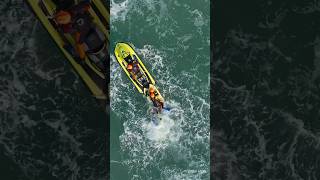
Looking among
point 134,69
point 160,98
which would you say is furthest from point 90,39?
point 160,98

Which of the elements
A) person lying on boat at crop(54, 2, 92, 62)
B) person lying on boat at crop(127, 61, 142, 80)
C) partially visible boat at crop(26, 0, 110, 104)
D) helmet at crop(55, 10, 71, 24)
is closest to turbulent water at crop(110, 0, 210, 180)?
person lying on boat at crop(127, 61, 142, 80)

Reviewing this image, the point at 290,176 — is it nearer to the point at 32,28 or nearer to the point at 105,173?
the point at 105,173

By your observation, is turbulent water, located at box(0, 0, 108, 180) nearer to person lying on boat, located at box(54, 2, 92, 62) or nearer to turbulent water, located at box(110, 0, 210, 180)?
person lying on boat, located at box(54, 2, 92, 62)

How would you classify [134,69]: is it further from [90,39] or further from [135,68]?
[90,39]

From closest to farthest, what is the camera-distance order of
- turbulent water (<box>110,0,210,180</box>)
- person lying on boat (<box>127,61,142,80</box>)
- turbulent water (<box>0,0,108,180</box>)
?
turbulent water (<box>0,0,108,180</box>) < turbulent water (<box>110,0,210,180</box>) < person lying on boat (<box>127,61,142,80</box>)

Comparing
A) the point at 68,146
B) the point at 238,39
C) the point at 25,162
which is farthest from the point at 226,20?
the point at 25,162

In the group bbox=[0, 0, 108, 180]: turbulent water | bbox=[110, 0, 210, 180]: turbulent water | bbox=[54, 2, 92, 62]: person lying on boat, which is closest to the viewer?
bbox=[0, 0, 108, 180]: turbulent water
